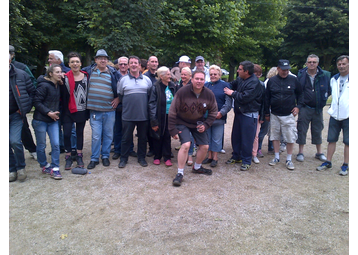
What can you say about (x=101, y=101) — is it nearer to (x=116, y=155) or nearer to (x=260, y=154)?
(x=116, y=155)

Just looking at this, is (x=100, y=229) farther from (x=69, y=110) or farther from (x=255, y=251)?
(x=69, y=110)

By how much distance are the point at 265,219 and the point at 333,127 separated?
9.93 feet

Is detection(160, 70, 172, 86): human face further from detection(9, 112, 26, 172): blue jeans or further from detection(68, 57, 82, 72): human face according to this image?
detection(9, 112, 26, 172): blue jeans

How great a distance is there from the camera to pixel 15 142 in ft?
15.2

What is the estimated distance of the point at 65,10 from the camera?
1622 centimetres

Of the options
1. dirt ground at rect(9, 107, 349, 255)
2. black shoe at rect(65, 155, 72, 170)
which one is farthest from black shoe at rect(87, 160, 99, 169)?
black shoe at rect(65, 155, 72, 170)

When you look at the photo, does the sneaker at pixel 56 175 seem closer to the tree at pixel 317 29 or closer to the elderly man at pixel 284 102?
the elderly man at pixel 284 102

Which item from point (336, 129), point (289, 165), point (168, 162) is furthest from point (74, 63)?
point (336, 129)

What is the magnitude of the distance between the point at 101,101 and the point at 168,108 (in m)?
1.42

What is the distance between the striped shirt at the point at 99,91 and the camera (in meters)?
5.32

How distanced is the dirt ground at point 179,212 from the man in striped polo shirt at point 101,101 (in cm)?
54

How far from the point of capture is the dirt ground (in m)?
3.06

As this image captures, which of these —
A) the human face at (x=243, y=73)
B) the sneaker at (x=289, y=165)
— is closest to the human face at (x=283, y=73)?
the human face at (x=243, y=73)

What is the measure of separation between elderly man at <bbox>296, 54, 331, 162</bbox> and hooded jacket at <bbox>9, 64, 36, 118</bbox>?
582cm
